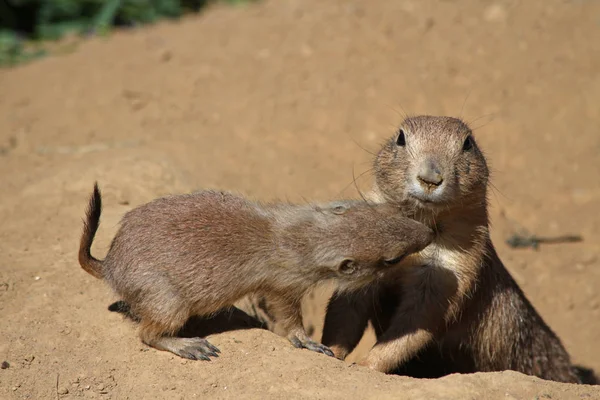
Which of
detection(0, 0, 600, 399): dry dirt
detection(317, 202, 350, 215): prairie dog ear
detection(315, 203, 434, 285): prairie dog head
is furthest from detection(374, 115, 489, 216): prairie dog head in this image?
detection(0, 0, 600, 399): dry dirt

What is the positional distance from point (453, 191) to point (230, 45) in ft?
20.2

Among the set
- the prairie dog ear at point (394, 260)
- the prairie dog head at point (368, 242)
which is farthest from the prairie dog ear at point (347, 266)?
the prairie dog ear at point (394, 260)

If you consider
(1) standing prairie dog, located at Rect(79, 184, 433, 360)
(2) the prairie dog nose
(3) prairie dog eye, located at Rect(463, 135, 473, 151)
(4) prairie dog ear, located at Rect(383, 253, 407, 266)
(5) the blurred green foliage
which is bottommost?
(5) the blurred green foliage

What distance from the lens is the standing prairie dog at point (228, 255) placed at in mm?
4953

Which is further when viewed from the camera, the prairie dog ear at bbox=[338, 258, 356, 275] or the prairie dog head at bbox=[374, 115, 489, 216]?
the prairie dog ear at bbox=[338, 258, 356, 275]

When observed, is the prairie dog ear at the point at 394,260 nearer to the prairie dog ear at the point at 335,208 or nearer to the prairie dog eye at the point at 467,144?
the prairie dog ear at the point at 335,208

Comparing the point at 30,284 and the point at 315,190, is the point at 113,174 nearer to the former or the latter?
the point at 30,284

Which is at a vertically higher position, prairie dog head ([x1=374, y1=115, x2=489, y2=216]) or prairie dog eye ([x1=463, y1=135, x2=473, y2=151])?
prairie dog eye ([x1=463, y1=135, x2=473, y2=151])

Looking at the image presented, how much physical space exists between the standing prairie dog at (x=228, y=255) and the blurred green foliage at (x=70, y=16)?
782 cm

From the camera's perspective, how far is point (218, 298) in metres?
5.04

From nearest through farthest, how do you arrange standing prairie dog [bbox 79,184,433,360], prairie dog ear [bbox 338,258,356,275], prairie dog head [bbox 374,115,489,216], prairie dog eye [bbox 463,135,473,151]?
standing prairie dog [bbox 79,184,433,360]
prairie dog head [bbox 374,115,489,216]
prairie dog ear [bbox 338,258,356,275]
prairie dog eye [bbox 463,135,473,151]

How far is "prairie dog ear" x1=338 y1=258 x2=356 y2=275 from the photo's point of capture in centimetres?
516

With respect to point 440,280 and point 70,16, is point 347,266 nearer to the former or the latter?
point 440,280

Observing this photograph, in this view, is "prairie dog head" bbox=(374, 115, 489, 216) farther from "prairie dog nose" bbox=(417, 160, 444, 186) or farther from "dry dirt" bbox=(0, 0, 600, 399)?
"dry dirt" bbox=(0, 0, 600, 399)
